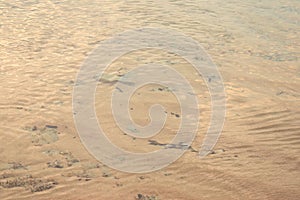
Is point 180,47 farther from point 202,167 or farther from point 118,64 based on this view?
point 202,167

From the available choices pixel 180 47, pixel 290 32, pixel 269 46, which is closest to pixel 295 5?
pixel 290 32

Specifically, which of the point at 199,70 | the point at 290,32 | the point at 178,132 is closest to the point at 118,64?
the point at 199,70

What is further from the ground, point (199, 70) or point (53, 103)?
point (199, 70)

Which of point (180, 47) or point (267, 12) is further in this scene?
point (267, 12)

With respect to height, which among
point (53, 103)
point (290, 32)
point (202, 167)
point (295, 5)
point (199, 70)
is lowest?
point (202, 167)

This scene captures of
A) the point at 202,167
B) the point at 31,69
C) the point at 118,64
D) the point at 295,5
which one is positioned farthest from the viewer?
the point at 295,5

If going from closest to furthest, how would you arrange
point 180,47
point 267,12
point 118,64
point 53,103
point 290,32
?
point 53,103 < point 118,64 < point 180,47 < point 290,32 < point 267,12

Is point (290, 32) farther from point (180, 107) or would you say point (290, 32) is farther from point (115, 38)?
point (180, 107)
